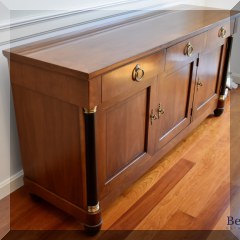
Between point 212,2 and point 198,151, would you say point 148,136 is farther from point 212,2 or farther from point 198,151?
point 212,2

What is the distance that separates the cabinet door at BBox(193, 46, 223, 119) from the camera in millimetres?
1877

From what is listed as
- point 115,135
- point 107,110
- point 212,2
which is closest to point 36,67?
point 107,110

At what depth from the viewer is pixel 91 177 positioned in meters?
1.23

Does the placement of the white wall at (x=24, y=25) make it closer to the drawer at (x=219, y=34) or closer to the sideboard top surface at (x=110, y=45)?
the sideboard top surface at (x=110, y=45)

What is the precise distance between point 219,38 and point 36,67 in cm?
119

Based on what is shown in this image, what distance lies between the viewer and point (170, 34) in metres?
1.51

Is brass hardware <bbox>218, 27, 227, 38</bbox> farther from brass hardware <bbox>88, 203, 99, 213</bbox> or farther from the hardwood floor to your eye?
brass hardware <bbox>88, 203, 99, 213</bbox>

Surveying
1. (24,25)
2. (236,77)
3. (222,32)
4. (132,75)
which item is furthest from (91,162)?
(236,77)

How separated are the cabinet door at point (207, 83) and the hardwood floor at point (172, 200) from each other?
0.85ft

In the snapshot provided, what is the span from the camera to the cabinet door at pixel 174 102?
155cm

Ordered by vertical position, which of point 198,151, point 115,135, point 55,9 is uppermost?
point 55,9

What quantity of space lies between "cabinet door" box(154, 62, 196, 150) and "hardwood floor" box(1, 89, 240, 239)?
6.6 inches

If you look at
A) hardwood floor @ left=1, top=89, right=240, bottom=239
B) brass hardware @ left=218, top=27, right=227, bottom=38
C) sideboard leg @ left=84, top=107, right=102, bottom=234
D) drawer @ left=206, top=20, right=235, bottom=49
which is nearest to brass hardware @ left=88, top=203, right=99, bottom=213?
sideboard leg @ left=84, top=107, right=102, bottom=234

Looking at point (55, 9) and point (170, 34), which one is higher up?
point (55, 9)
